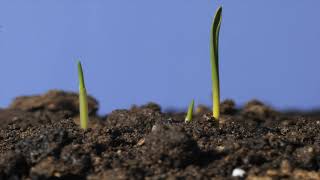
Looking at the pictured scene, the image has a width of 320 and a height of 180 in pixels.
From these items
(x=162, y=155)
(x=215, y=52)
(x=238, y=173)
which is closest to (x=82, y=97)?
(x=215, y=52)

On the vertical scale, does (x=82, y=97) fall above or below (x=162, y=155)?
above

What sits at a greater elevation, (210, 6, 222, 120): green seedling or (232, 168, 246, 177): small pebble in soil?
(210, 6, 222, 120): green seedling

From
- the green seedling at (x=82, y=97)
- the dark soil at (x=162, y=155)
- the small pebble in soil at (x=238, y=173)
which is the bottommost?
the small pebble in soil at (x=238, y=173)

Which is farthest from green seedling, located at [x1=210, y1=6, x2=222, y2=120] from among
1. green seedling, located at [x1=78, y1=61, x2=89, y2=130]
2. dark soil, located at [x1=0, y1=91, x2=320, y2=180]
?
green seedling, located at [x1=78, y1=61, x2=89, y2=130]

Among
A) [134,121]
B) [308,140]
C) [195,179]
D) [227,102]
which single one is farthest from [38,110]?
[195,179]

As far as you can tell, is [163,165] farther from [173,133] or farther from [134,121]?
[134,121]

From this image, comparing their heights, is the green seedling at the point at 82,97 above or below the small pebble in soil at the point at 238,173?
above

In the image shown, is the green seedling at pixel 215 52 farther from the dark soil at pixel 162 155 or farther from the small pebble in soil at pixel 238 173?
the small pebble in soil at pixel 238 173

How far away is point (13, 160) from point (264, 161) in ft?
2.57

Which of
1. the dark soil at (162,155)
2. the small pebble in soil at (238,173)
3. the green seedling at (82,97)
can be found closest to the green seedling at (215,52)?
the dark soil at (162,155)

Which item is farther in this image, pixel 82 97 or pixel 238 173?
pixel 82 97

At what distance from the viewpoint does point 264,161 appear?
2125 mm

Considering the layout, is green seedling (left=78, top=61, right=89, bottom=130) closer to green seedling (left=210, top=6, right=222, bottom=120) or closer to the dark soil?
the dark soil

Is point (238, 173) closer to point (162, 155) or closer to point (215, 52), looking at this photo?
point (162, 155)
